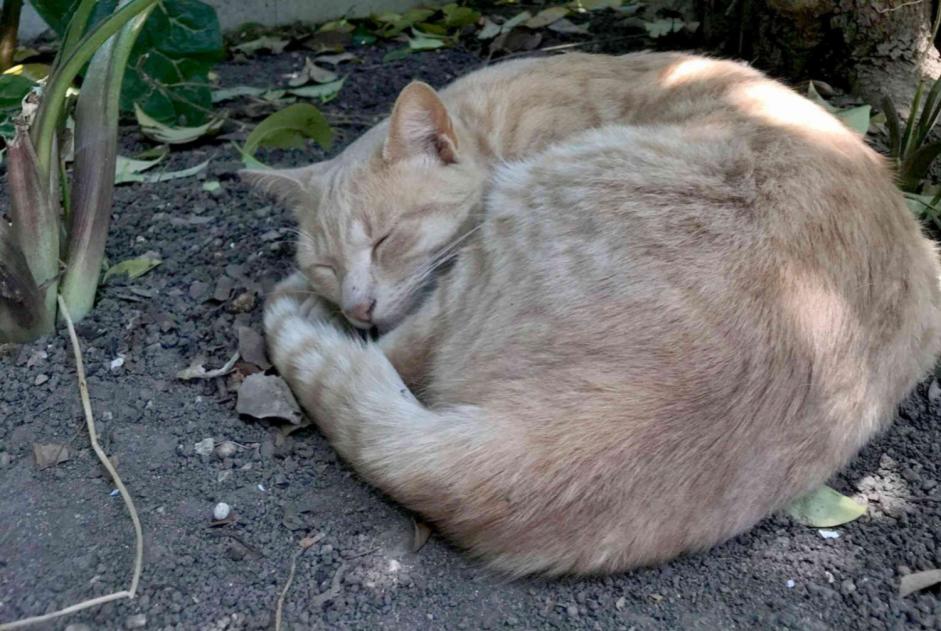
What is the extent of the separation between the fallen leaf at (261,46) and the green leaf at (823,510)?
13.5 ft

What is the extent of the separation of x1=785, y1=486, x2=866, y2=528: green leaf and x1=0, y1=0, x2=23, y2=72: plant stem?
383cm

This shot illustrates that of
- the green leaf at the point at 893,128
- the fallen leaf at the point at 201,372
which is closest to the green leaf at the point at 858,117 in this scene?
the green leaf at the point at 893,128

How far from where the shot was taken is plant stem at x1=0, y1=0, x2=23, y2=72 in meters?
4.13

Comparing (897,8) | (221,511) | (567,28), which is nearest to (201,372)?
(221,511)

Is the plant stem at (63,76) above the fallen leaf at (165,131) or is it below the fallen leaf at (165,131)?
above

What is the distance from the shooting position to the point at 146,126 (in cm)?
425

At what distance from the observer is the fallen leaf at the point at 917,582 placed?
7.27 feet

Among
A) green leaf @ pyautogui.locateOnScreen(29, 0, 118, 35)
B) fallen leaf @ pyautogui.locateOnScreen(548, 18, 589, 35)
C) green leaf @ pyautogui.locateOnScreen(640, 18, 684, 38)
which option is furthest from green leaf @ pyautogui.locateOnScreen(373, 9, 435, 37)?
green leaf @ pyautogui.locateOnScreen(29, 0, 118, 35)

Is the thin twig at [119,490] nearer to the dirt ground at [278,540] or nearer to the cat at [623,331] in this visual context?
the dirt ground at [278,540]

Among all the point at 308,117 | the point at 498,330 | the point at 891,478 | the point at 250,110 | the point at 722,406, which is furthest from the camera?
the point at 250,110

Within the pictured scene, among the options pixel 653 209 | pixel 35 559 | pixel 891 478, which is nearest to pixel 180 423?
pixel 35 559

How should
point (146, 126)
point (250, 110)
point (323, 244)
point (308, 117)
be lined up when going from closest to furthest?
point (323, 244) < point (308, 117) < point (146, 126) < point (250, 110)

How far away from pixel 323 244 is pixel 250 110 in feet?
5.73

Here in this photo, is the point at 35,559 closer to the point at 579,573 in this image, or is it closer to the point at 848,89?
the point at 579,573
